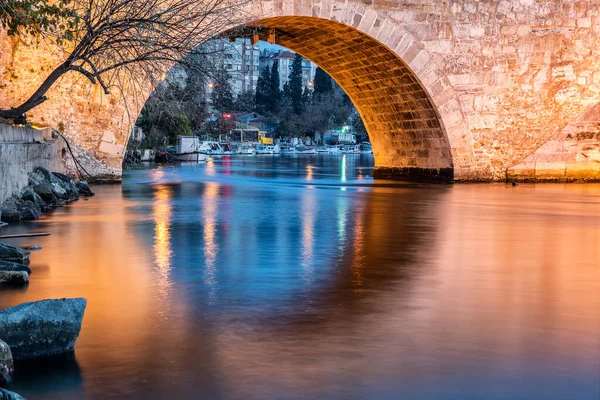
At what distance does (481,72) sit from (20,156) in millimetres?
10291

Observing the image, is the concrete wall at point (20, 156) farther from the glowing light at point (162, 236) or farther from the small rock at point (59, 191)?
the glowing light at point (162, 236)

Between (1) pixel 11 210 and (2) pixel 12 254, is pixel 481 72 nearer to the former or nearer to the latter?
(1) pixel 11 210

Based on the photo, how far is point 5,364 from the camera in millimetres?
3717

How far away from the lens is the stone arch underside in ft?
57.2

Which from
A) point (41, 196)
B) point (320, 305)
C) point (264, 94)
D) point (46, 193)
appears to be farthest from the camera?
point (264, 94)

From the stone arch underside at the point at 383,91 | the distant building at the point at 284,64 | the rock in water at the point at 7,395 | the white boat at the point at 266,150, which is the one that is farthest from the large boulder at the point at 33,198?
the distant building at the point at 284,64

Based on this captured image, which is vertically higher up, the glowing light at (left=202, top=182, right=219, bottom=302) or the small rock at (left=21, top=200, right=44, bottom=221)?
the small rock at (left=21, top=200, right=44, bottom=221)

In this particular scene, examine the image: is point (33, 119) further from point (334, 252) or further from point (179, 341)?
point (179, 341)

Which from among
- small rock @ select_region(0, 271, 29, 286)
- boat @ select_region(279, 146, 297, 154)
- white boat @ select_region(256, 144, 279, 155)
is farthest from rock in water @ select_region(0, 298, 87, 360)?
boat @ select_region(279, 146, 297, 154)

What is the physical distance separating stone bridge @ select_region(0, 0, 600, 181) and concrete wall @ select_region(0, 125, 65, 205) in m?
3.24

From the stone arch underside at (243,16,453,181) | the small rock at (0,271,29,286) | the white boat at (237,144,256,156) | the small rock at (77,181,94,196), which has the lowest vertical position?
the small rock at (0,271,29,286)

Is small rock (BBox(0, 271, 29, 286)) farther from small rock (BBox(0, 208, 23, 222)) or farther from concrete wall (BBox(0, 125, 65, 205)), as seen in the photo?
small rock (BBox(0, 208, 23, 222))

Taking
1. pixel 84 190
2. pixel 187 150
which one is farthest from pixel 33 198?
pixel 187 150

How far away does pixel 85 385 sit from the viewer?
3721 mm
